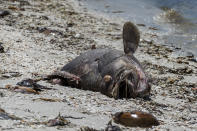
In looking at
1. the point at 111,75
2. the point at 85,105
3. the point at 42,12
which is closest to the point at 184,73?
the point at 111,75

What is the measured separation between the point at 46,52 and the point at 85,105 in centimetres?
327

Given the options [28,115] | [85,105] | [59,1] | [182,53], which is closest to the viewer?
[28,115]

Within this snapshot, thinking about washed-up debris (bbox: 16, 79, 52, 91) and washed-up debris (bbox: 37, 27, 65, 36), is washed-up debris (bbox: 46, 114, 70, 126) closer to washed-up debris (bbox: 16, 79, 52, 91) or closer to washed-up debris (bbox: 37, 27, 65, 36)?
washed-up debris (bbox: 16, 79, 52, 91)

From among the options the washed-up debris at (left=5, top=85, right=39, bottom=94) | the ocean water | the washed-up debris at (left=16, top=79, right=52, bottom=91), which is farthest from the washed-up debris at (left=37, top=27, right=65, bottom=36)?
the washed-up debris at (left=5, top=85, right=39, bottom=94)

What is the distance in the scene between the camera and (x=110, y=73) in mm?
5477

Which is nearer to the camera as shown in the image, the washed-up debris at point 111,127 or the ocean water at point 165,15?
the washed-up debris at point 111,127

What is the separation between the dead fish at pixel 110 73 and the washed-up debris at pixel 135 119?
3.67 feet

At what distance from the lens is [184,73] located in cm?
763

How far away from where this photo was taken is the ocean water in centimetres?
1105

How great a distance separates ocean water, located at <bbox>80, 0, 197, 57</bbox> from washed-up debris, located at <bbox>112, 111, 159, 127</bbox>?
5537mm

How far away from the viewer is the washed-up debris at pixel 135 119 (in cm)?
408

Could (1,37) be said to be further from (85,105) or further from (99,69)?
(85,105)

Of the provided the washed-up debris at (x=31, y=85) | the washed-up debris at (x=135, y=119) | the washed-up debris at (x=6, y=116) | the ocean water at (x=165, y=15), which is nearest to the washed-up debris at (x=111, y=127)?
the washed-up debris at (x=135, y=119)

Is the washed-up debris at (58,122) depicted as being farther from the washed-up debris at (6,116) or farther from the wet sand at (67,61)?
the washed-up debris at (6,116)
